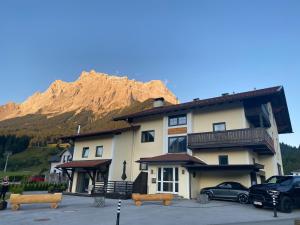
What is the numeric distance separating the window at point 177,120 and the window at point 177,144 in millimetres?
1556

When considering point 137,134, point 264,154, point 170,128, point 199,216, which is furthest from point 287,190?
point 137,134

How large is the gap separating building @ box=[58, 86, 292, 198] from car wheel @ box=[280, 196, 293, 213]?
486 centimetres

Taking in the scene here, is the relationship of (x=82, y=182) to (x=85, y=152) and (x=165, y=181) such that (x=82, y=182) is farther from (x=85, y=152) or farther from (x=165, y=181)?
(x=165, y=181)

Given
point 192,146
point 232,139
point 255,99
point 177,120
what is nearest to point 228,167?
point 232,139

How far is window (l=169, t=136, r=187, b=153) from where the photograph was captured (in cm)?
2409

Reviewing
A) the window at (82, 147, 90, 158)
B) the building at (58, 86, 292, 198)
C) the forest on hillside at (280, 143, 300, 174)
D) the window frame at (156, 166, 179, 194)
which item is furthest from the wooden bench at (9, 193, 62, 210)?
the forest on hillside at (280, 143, 300, 174)

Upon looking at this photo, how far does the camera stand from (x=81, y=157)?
1158 inches

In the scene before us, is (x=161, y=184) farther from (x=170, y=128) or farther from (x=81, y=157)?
(x=81, y=157)

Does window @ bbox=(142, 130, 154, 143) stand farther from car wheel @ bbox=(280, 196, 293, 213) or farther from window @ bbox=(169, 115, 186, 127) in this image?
car wheel @ bbox=(280, 196, 293, 213)

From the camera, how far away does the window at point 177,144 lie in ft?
79.0

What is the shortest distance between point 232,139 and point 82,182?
1833 cm

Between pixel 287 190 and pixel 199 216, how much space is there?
5965mm

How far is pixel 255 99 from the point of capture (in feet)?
69.8

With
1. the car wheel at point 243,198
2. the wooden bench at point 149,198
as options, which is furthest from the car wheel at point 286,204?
the wooden bench at point 149,198
